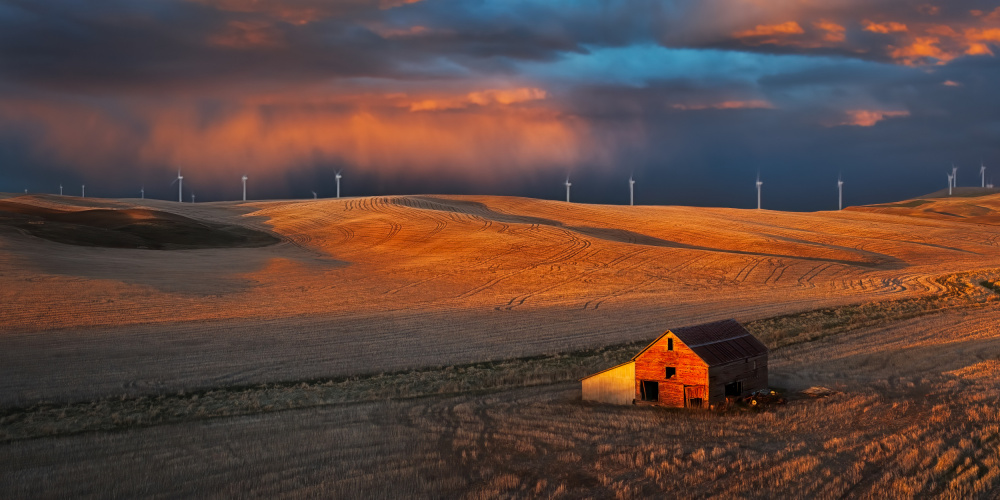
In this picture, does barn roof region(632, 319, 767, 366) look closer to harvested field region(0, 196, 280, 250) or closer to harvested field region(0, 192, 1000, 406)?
harvested field region(0, 192, 1000, 406)

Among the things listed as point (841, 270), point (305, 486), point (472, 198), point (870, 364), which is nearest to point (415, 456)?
point (305, 486)

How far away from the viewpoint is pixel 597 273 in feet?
203

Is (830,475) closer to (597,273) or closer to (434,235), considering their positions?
(597,273)

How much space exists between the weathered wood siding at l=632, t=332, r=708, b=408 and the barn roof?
6.9 inches

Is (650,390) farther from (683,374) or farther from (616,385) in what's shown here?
(683,374)

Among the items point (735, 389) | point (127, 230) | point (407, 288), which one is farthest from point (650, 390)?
point (127, 230)

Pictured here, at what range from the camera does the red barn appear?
26109mm

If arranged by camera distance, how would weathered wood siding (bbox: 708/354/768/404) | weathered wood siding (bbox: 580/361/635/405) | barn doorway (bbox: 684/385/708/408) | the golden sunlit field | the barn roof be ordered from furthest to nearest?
weathered wood siding (bbox: 580/361/635/405) < the barn roof < weathered wood siding (bbox: 708/354/768/404) < barn doorway (bbox: 684/385/708/408) < the golden sunlit field

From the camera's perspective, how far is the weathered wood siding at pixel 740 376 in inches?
1027

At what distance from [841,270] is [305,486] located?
56.7 m

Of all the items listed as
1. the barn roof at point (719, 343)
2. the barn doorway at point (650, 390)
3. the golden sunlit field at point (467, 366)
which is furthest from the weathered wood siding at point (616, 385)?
the golden sunlit field at point (467, 366)

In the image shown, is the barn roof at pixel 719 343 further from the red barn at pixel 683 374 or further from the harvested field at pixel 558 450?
the harvested field at pixel 558 450

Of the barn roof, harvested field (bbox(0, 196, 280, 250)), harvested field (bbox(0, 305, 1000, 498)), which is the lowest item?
harvested field (bbox(0, 305, 1000, 498))


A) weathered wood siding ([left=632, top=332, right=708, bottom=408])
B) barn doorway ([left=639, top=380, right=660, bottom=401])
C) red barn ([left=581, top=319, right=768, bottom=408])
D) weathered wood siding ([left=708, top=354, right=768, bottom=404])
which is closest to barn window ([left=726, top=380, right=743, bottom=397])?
red barn ([left=581, top=319, right=768, bottom=408])
